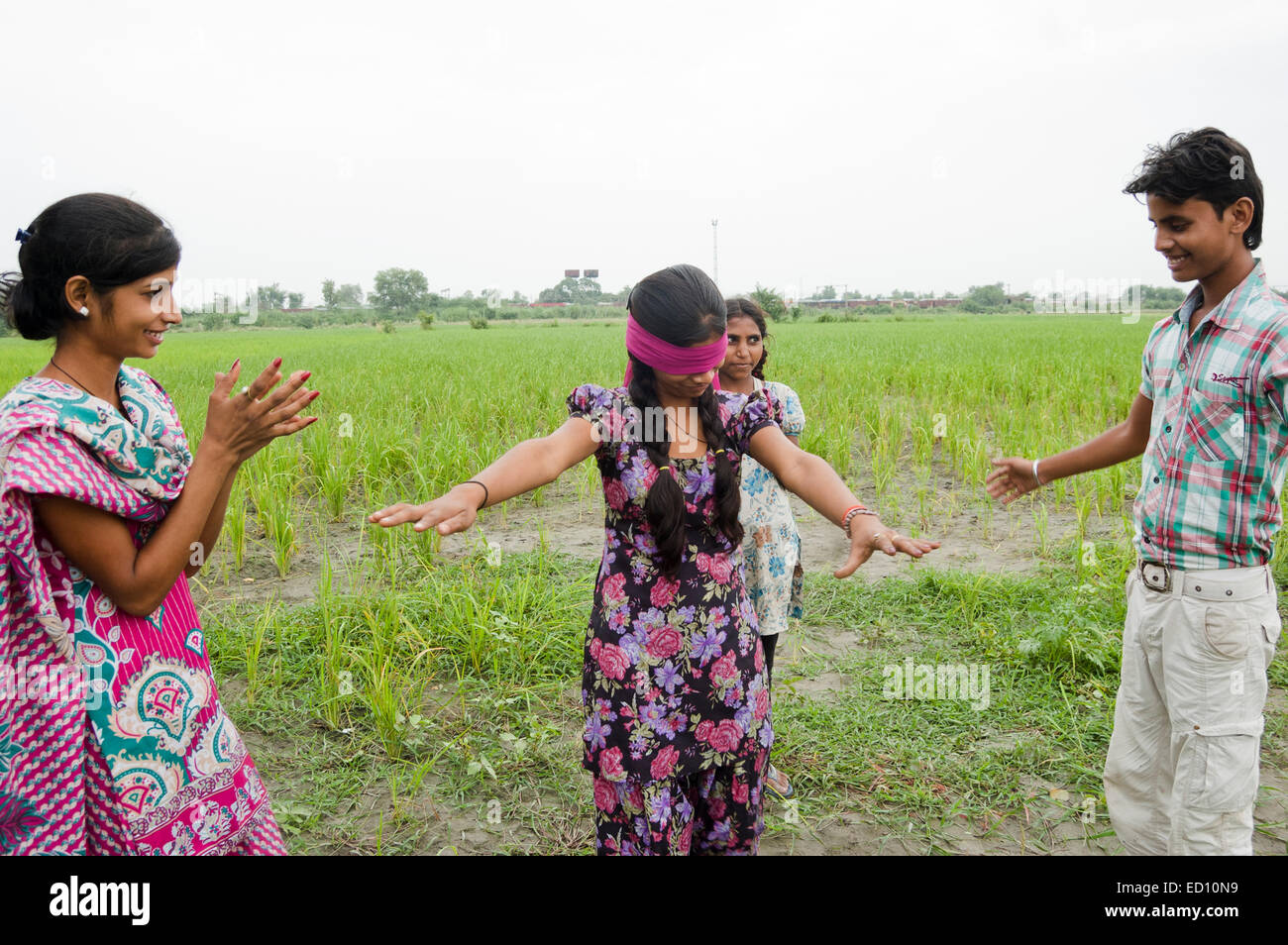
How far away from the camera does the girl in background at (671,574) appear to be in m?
1.52

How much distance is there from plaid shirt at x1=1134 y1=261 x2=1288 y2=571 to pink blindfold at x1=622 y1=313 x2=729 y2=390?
38.3 inches

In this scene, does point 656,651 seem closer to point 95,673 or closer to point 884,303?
point 95,673

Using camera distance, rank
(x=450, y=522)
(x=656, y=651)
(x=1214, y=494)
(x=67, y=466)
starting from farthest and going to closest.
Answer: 1. (x=1214, y=494)
2. (x=656, y=651)
3. (x=450, y=522)
4. (x=67, y=466)

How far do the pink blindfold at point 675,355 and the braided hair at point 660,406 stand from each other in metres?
0.01

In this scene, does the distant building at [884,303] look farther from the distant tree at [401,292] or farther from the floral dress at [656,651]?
the floral dress at [656,651]

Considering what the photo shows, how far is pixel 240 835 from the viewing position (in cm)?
143

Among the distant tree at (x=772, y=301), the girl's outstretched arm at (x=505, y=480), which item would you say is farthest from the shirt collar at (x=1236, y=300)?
the distant tree at (x=772, y=301)

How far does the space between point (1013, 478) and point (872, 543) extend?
97 centimetres

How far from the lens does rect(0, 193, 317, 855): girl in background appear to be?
120cm

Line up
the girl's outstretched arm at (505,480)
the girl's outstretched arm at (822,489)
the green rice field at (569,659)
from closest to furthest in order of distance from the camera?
the girl's outstretched arm at (505,480) < the girl's outstretched arm at (822,489) < the green rice field at (569,659)

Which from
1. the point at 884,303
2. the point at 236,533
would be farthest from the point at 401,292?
the point at 236,533

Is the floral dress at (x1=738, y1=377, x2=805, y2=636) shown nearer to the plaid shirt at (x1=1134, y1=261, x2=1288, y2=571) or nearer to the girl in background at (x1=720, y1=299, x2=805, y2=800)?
the girl in background at (x1=720, y1=299, x2=805, y2=800)

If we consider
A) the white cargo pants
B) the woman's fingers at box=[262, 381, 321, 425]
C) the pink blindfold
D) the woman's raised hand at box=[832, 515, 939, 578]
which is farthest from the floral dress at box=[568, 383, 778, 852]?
the white cargo pants

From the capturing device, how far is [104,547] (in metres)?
1.23
